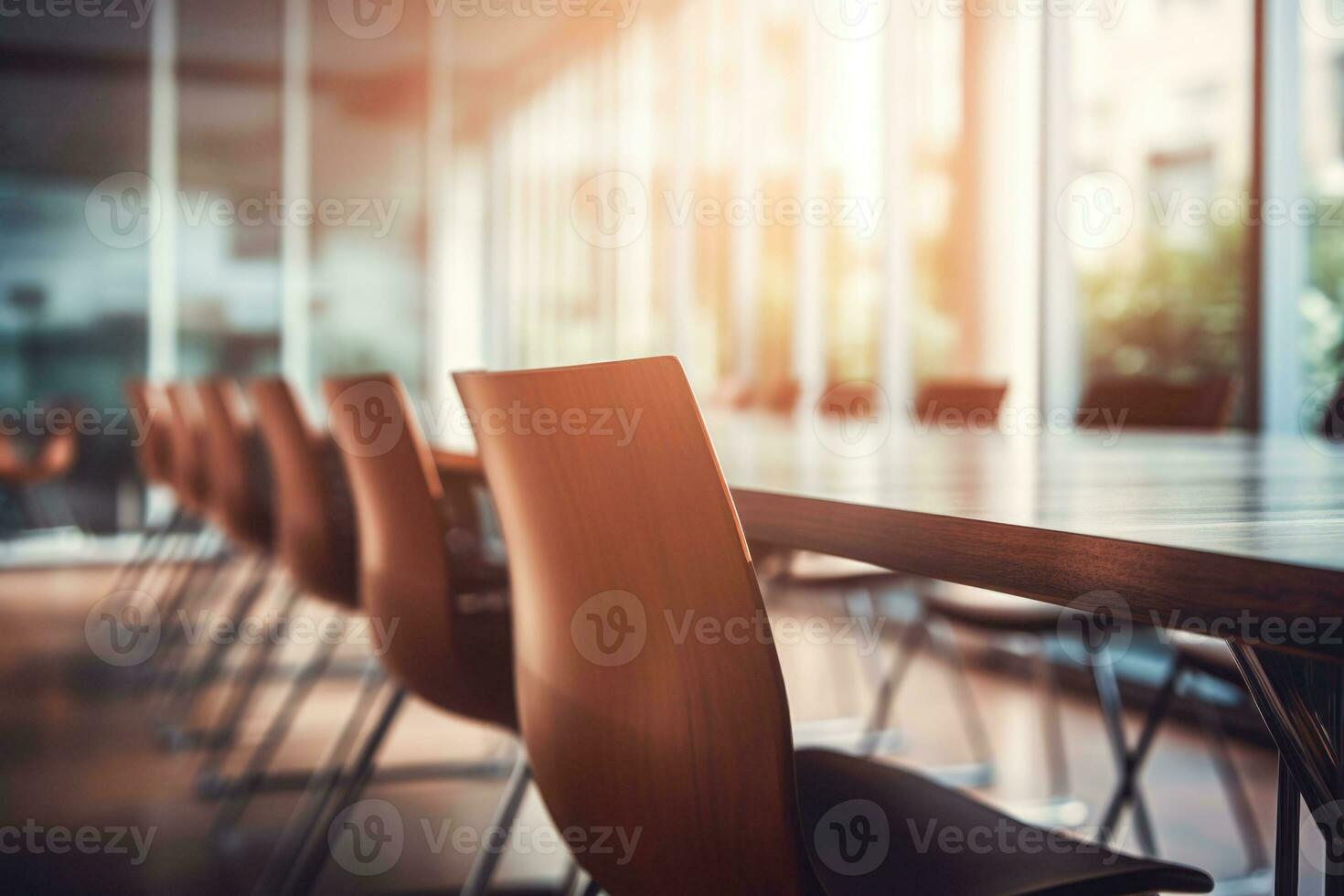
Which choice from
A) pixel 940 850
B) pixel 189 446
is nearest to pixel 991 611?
pixel 940 850

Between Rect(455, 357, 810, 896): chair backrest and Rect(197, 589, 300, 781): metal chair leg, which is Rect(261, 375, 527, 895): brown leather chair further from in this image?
Rect(197, 589, 300, 781): metal chair leg

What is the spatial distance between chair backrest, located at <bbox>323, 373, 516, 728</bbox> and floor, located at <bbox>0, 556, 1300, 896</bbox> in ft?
2.55

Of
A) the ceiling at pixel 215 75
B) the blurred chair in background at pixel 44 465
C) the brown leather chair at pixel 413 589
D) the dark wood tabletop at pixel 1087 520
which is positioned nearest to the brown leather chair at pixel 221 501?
the brown leather chair at pixel 413 589

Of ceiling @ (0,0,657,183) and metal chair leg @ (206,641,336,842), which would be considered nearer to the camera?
metal chair leg @ (206,641,336,842)

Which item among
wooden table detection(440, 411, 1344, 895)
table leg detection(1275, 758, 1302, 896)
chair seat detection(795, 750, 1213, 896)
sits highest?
wooden table detection(440, 411, 1344, 895)

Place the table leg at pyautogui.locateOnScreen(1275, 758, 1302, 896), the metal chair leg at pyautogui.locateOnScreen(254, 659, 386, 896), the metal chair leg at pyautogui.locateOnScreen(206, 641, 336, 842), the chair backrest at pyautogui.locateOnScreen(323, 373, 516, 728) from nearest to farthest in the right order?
the table leg at pyautogui.locateOnScreen(1275, 758, 1302, 896) → the chair backrest at pyautogui.locateOnScreen(323, 373, 516, 728) → the metal chair leg at pyautogui.locateOnScreen(254, 659, 386, 896) → the metal chair leg at pyautogui.locateOnScreen(206, 641, 336, 842)

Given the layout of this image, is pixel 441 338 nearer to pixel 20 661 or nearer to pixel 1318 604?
pixel 20 661

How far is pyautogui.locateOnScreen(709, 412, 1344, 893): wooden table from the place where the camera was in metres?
0.63

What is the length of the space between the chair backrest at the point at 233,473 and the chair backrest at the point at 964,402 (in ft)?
6.10

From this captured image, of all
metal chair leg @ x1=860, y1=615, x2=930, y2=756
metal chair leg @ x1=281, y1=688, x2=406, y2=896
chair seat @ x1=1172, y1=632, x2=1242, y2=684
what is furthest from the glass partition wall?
metal chair leg @ x1=281, y1=688, x2=406, y2=896

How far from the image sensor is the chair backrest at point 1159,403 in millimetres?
2812

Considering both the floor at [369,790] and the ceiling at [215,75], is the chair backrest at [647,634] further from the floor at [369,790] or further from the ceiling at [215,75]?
the ceiling at [215,75]

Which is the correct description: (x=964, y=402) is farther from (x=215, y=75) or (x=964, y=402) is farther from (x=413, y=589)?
(x=215, y=75)

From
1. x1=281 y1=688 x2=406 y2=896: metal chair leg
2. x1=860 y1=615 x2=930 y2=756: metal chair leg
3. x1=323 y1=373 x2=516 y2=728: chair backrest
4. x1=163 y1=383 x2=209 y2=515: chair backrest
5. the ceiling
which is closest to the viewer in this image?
x1=323 y1=373 x2=516 y2=728: chair backrest
